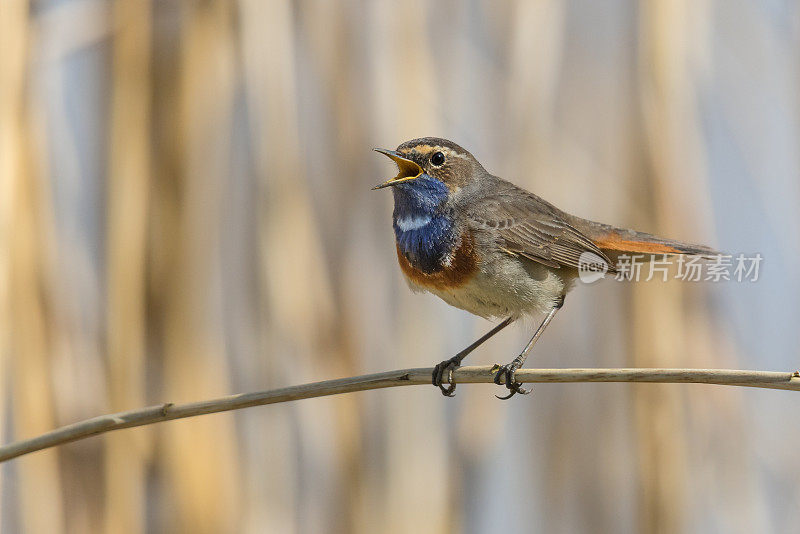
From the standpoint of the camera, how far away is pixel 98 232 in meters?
3.32

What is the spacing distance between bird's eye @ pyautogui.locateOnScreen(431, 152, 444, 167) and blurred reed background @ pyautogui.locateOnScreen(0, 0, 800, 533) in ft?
0.60

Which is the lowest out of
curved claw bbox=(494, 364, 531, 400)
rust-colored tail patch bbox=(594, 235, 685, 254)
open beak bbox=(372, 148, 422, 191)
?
curved claw bbox=(494, 364, 531, 400)

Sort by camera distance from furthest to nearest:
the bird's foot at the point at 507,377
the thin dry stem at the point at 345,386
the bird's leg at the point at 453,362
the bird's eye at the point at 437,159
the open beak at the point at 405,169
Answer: the bird's eye at the point at 437,159
the open beak at the point at 405,169
the bird's leg at the point at 453,362
the bird's foot at the point at 507,377
the thin dry stem at the point at 345,386

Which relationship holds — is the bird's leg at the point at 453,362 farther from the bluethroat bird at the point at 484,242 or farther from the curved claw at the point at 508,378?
the curved claw at the point at 508,378

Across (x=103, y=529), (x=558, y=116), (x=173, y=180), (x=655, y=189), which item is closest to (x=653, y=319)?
(x=655, y=189)

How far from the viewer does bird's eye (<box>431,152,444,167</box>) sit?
122 inches

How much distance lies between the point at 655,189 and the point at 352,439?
4.70 ft

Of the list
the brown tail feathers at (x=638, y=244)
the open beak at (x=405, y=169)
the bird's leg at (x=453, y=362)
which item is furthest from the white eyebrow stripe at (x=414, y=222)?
the brown tail feathers at (x=638, y=244)

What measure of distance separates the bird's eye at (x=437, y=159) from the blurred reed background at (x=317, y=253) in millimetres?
184

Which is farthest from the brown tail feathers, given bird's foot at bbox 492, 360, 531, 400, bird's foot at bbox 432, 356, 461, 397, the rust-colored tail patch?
bird's foot at bbox 432, 356, 461, 397

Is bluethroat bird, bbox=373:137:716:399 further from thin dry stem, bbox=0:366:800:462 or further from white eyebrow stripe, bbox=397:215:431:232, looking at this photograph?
thin dry stem, bbox=0:366:800:462

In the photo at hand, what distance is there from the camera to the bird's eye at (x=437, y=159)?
3107 millimetres

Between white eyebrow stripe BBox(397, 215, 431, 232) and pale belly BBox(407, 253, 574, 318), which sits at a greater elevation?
white eyebrow stripe BBox(397, 215, 431, 232)

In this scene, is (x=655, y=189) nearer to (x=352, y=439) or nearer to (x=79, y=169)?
(x=352, y=439)
